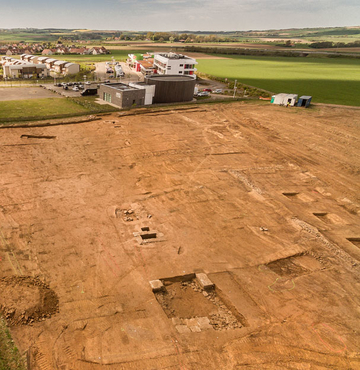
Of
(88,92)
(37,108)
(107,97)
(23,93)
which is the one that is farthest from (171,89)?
(23,93)

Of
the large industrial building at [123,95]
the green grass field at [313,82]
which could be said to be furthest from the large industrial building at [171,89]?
the green grass field at [313,82]

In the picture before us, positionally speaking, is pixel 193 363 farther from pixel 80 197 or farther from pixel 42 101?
pixel 42 101

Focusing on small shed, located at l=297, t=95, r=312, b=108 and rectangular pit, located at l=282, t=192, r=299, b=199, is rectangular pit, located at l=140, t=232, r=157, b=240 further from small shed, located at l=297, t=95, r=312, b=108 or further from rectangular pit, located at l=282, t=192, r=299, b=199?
small shed, located at l=297, t=95, r=312, b=108

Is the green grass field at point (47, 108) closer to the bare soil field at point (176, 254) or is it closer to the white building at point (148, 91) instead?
the bare soil field at point (176, 254)

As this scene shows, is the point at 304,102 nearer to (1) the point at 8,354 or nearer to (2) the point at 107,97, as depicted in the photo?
(2) the point at 107,97

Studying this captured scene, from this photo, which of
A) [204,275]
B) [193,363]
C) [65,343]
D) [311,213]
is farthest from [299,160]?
[65,343]
